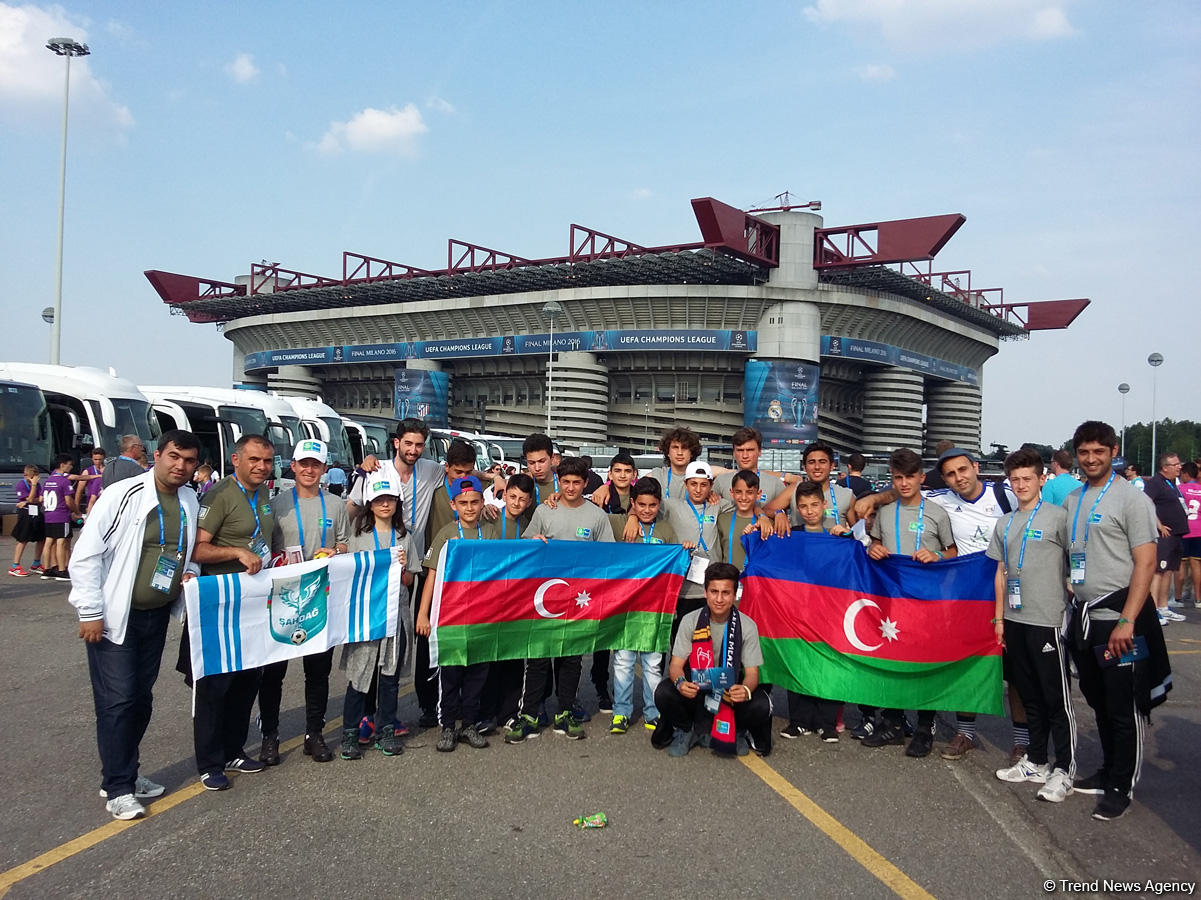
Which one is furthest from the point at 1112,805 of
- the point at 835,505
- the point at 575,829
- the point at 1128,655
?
the point at 575,829

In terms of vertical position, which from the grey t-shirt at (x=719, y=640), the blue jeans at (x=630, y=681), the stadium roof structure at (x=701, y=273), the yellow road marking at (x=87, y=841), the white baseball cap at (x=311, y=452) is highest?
the stadium roof structure at (x=701, y=273)

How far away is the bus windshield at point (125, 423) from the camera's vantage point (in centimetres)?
2055

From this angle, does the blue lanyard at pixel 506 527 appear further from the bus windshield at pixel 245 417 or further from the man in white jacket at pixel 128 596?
the bus windshield at pixel 245 417

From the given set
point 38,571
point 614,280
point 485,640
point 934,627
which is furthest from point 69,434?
point 614,280

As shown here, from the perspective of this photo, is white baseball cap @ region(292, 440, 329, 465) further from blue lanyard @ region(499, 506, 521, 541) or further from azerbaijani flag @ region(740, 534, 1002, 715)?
azerbaijani flag @ region(740, 534, 1002, 715)

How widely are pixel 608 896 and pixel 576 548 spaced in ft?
9.58

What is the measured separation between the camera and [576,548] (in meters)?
6.44

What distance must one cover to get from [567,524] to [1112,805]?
3660 millimetres

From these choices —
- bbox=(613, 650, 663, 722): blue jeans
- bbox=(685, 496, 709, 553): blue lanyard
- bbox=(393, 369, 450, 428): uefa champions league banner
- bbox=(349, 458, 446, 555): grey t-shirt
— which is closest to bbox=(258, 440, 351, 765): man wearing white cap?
bbox=(349, 458, 446, 555): grey t-shirt

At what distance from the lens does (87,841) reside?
425 centimetres

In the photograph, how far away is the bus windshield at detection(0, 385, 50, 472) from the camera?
18.5m

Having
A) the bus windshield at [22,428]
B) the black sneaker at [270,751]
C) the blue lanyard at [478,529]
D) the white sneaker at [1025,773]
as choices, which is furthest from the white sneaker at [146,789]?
the bus windshield at [22,428]

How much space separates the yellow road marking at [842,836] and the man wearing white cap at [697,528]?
4.11 feet

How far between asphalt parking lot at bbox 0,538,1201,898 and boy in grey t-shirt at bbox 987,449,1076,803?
0.31 metres
